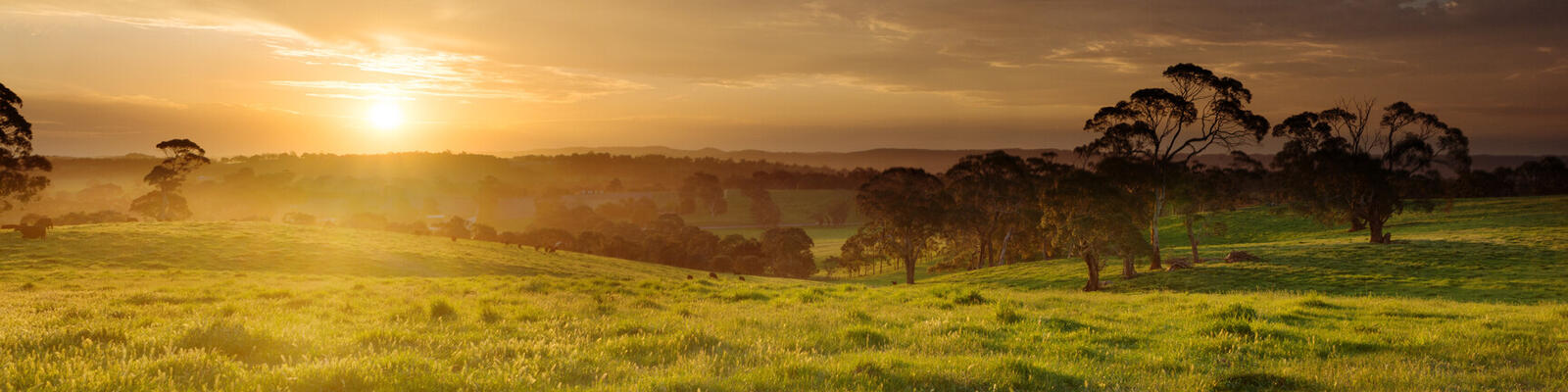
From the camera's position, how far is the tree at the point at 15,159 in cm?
5788

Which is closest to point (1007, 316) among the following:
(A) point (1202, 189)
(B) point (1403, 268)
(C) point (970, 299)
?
(C) point (970, 299)

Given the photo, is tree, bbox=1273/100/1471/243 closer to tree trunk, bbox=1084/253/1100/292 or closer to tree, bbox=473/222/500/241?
tree trunk, bbox=1084/253/1100/292

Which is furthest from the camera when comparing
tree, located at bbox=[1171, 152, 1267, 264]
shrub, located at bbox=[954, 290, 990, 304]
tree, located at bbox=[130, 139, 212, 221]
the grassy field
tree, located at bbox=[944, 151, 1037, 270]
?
tree, located at bbox=[130, 139, 212, 221]

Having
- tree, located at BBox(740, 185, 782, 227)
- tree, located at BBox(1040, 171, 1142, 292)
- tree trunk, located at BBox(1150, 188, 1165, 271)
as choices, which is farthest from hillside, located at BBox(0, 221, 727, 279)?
tree, located at BBox(740, 185, 782, 227)

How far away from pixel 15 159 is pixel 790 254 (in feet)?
275

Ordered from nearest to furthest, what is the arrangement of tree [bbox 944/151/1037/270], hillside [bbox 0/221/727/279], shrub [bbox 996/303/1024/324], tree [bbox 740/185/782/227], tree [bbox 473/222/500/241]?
shrub [bbox 996/303/1024/324] < hillside [bbox 0/221/727/279] < tree [bbox 944/151/1037/270] < tree [bbox 473/222/500/241] < tree [bbox 740/185/782/227]

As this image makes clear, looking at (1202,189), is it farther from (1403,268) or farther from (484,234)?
(484,234)

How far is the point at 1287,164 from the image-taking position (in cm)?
6594

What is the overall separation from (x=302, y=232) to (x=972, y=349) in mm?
66682

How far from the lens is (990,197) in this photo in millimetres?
75875

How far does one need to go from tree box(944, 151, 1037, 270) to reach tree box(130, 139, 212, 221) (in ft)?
310

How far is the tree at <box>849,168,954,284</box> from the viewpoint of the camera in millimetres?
69750

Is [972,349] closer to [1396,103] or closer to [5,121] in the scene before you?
[1396,103]

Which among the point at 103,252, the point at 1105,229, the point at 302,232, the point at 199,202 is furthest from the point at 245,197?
the point at 1105,229
